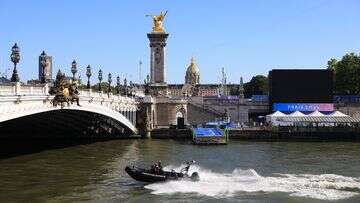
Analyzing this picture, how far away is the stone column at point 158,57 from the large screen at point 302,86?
2129cm

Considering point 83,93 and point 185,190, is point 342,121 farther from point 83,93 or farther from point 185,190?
point 185,190

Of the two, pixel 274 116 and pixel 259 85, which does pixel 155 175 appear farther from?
pixel 259 85

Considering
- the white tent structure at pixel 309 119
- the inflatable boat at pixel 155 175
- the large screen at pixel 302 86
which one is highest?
the large screen at pixel 302 86

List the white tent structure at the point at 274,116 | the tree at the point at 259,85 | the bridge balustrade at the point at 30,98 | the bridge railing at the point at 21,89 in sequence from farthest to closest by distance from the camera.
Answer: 1. the tree at the point at 259,85
2. the white tent structure at the point at 274,116
3. the bridge balustrade at the point at 30,98
4. the bridge railing at the point at 21,89

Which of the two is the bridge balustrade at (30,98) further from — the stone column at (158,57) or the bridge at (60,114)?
the stone column at (158,57)

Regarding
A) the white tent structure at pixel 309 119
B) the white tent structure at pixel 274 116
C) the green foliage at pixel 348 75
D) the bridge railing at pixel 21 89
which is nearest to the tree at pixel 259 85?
the green foliage at pixel 348 75

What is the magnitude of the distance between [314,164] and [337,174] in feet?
29.8

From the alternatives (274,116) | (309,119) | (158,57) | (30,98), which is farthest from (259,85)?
(30,98)

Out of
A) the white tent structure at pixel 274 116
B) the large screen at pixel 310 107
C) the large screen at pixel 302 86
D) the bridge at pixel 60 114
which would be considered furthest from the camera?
the large screen at pixel 302 86

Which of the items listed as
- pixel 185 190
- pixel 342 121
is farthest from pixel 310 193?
pixel 342 121

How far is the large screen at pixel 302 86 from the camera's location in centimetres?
11756

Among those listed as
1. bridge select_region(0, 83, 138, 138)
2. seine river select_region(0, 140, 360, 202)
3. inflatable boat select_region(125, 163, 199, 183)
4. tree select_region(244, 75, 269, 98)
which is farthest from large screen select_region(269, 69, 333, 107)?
inflatable boat select_region(125, 163, 199, 183)

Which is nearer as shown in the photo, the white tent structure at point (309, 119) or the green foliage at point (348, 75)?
the white tent structure at point (309, 119)

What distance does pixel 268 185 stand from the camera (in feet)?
158
